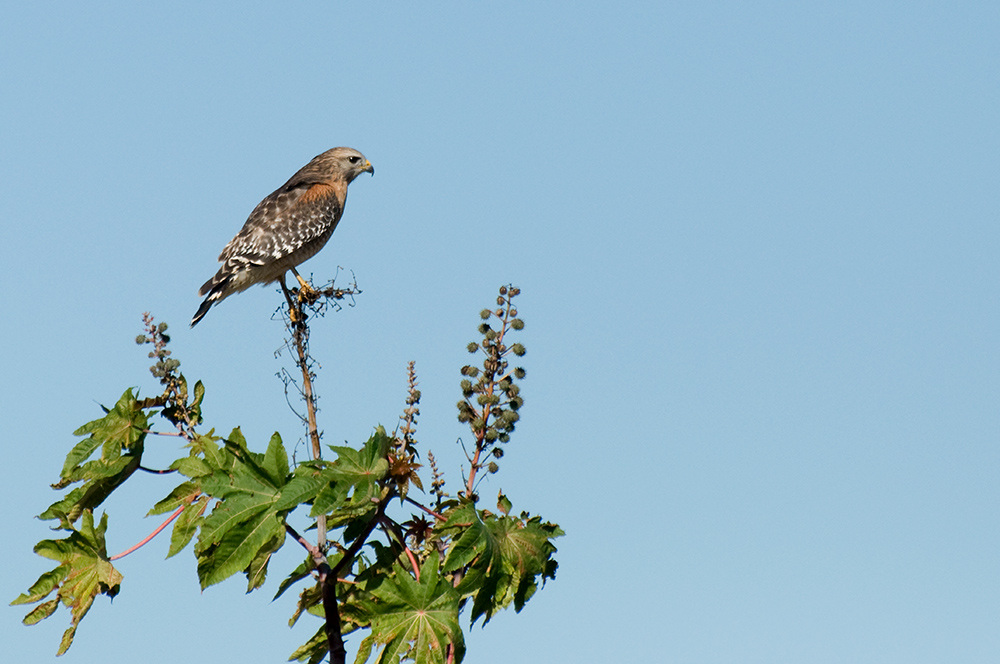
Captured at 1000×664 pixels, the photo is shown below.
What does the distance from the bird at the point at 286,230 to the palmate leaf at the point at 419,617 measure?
18.7ft

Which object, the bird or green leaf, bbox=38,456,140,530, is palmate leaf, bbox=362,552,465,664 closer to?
green leaf, bbox=38,456,140,530

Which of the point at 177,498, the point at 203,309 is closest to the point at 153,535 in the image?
the point at 177,498

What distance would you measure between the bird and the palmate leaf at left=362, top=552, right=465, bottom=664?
570 cm

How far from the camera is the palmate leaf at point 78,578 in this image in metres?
5.90

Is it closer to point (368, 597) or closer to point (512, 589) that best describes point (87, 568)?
point (368, 597)

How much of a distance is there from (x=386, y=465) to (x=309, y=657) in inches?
74.2

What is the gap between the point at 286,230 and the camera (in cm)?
1240

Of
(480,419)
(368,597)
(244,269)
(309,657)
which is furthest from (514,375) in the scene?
(244,269)

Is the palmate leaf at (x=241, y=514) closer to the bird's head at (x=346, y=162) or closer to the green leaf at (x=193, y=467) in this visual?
the green leaf at (x=193, y=467)

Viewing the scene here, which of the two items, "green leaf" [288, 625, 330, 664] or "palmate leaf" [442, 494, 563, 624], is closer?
"palmate leaf" [442, 494, 563, 624]

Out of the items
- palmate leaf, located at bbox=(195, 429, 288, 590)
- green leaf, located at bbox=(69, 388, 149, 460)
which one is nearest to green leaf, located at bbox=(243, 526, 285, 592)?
palmate leaf, located at bbox=(195, 429, 288, 590)

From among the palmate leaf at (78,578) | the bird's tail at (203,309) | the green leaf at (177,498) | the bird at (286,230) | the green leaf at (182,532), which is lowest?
the palmate leaf at (78,578)

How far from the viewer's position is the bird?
11.8 m

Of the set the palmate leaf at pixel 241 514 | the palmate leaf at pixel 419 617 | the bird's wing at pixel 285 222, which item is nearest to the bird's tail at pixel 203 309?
the bird's wing at pixel 285 222
